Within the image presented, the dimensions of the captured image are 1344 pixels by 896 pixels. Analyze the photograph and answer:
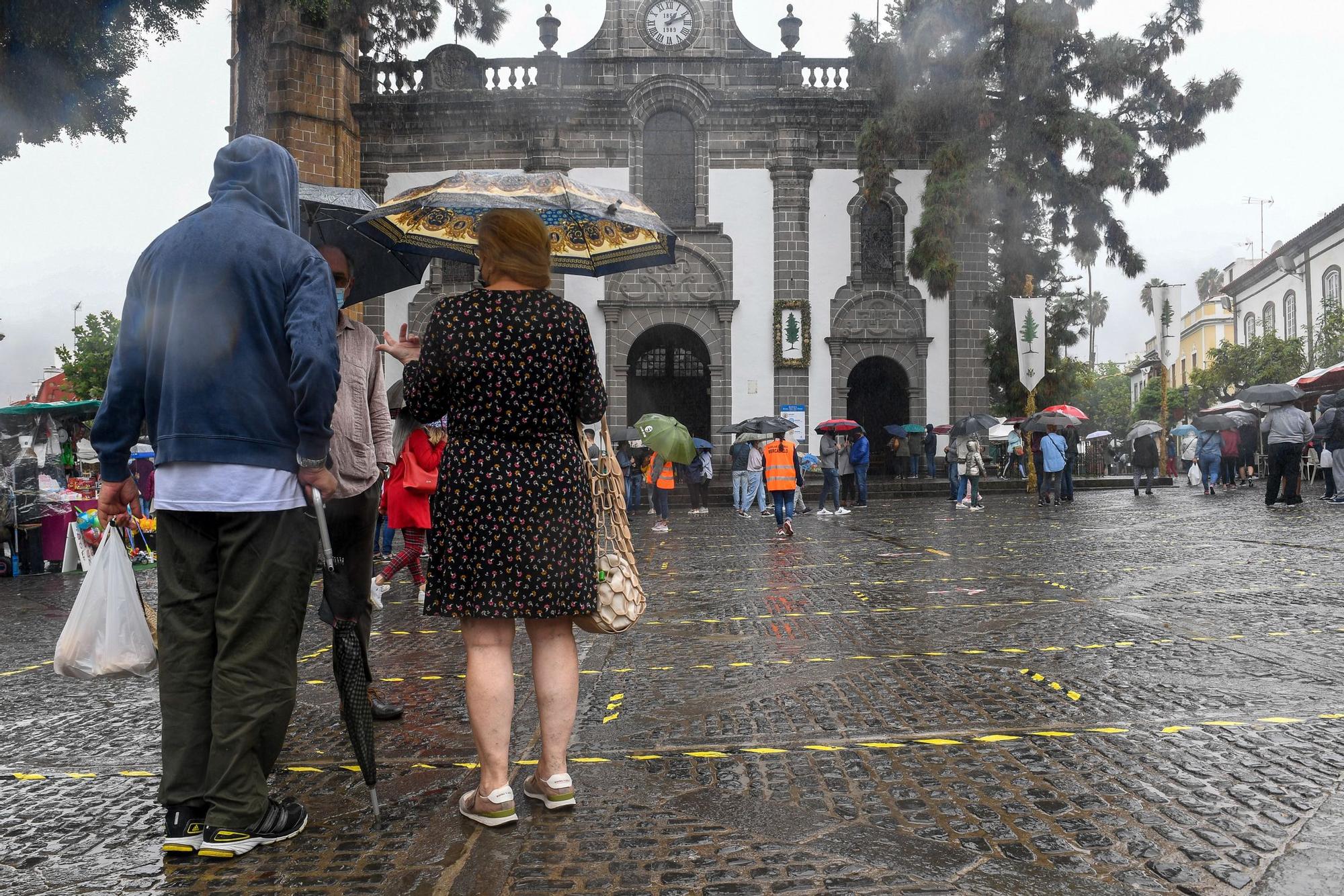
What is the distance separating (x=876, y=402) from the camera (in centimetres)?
2806

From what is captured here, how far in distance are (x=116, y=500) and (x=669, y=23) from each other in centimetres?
2563

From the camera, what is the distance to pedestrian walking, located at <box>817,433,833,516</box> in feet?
59.9

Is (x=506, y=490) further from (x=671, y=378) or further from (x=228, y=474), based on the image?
(x=671, y=378)

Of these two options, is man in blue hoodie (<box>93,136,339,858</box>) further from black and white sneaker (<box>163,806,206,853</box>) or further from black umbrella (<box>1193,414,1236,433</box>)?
black umbrella (<box>1193,414,1236,433</box>)

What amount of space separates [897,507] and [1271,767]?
16.7m

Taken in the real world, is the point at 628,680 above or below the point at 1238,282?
below

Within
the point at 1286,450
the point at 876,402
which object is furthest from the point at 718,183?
the point at 1286,450

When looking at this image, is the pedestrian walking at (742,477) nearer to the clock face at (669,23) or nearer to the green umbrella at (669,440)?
the green umbrella at (669,440)

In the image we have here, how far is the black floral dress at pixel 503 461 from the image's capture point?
10.1 feet

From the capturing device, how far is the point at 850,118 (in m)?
26.5

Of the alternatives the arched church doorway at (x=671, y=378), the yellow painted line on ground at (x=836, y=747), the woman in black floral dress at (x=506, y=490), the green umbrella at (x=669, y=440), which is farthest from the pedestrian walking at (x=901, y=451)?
the woman in black floral dress at (x=506, y=490)

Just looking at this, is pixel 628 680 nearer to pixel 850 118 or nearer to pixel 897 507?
pixel 897 507

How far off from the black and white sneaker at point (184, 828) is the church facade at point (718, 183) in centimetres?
2319

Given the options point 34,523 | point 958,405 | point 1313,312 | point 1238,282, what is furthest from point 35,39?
point 1238,282
